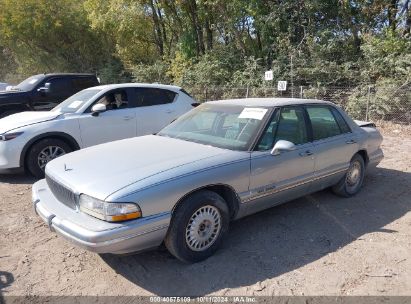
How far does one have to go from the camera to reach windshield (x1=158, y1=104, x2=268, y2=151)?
4.05 m

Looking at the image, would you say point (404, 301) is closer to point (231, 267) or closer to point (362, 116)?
point (231, 267)

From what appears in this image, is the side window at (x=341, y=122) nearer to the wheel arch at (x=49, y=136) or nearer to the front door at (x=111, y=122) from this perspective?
the front door at (x=111, y=122)

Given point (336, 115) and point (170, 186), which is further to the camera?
point (336, 115)

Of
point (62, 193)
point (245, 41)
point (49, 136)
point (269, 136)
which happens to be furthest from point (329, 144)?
point (245, 41)

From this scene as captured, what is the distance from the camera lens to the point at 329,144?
15.6ft

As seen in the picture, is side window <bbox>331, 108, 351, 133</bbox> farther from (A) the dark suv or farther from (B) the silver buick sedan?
(A) the dark suv

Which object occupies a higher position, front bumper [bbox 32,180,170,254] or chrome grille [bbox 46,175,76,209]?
chrome grille [bbox 46,175,76,209]

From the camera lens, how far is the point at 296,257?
146 inches

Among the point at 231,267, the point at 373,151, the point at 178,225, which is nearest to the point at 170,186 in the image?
the point at 178,225

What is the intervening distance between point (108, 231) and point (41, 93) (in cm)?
758

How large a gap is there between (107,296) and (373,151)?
4.36 metres

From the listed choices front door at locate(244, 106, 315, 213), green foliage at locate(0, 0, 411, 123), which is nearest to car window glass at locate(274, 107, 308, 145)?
front door at locate(244, 106, 315, 213)

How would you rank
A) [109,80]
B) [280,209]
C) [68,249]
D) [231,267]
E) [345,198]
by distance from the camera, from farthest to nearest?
[109,80], [345,198], [280,209], [68,249], [231,267]

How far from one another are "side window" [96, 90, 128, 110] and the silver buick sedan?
8.45 ft
